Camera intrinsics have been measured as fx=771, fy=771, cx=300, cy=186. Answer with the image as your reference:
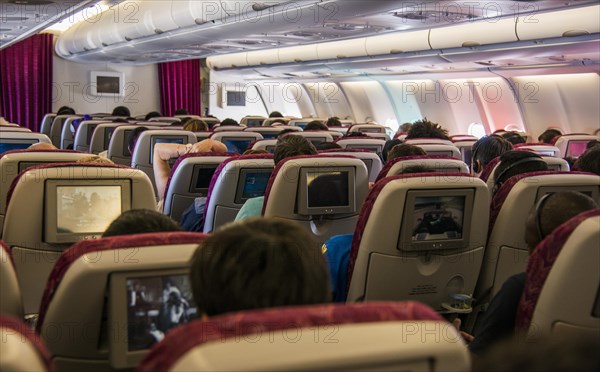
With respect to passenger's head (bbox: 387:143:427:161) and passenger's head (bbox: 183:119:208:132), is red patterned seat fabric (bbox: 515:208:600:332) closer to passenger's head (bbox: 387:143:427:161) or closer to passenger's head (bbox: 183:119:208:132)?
passenger's head (bbox: 387:143:427:161)

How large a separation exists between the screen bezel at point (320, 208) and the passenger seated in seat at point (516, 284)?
5.53ft

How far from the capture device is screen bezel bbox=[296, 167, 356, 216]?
4332mm

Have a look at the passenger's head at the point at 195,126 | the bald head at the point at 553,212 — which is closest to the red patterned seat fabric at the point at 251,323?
the bald head at the point at 553,212

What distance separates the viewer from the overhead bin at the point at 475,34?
10.4m

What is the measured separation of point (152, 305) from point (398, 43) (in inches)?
461

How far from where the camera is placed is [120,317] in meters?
2.00

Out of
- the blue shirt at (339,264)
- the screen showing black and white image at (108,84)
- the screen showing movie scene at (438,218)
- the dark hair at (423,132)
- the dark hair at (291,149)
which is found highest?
the screen showing black and white image at (108,84)

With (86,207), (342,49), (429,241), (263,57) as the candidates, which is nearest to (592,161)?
(429,241)

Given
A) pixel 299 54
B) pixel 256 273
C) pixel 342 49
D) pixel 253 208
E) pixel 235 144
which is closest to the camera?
pixel 256 273

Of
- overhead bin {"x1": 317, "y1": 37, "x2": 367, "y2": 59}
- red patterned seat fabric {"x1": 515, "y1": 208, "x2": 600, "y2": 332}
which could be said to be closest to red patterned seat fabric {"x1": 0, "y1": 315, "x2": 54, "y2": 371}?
red patterned seat fabric {"x1": 515, "y1": 208, "x2": 600, "y2": 332}

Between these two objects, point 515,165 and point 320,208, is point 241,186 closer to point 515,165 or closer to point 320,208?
point 320,208

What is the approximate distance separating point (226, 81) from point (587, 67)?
50.2 ft

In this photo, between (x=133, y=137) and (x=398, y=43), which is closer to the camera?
(x=133, y=137)

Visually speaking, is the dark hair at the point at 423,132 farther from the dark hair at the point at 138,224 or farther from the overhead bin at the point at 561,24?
the dark hair at the point at 138,224
